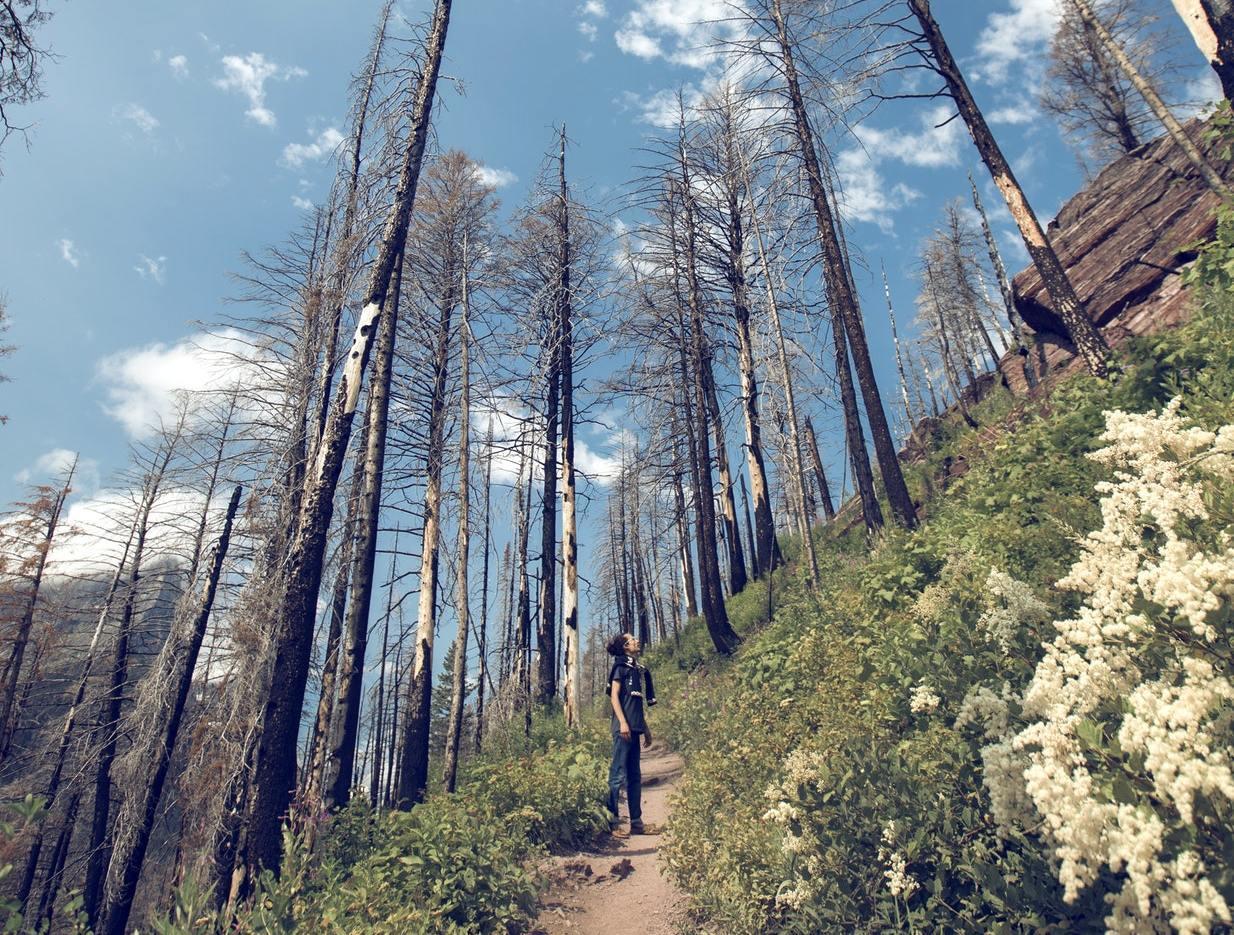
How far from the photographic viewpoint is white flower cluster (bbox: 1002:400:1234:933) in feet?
5.15

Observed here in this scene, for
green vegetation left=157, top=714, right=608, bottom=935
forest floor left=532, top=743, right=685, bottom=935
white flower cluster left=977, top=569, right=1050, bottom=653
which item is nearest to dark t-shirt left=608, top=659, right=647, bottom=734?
green vegetation left=157, top=714, right=608, bottom=935

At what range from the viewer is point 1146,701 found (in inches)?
68.9

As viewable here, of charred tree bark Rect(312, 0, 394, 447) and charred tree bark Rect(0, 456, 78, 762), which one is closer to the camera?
charred tree bark Rect(312, 0, 394, 447)

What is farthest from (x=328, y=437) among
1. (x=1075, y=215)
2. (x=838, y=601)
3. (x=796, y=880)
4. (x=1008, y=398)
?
(x=1075, y=215)

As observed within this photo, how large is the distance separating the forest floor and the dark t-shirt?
1.19 meters

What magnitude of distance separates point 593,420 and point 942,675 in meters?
11.3

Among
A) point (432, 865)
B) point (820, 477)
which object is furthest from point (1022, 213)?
Answer: point (820, 477)

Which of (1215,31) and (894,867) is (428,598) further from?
(1215,31)

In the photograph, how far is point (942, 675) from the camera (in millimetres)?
3672

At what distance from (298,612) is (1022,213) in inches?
419

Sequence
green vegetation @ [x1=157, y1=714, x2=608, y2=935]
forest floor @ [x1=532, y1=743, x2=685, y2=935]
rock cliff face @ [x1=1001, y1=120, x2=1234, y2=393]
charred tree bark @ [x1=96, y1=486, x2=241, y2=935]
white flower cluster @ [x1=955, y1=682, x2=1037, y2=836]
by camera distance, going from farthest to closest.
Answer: rock cliff face @ [x1=1001, y1=120, x2=1234, y2=393] → charred tree bark @ [x1=96, y1=486, x2=241, y2=935] → forest floor @ [x1=532, y1=743, x2=685, y2=935] → green vegetation @ [x1=157, y1=714, x2=608, y2=935] → white flower cluster @ [x1=955, y1=682, x2=1037, y2=836]

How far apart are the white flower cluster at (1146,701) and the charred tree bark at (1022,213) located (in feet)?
22.8

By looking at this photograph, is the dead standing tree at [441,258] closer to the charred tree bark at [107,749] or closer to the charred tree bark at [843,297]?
the charred tree bark at [843,297]

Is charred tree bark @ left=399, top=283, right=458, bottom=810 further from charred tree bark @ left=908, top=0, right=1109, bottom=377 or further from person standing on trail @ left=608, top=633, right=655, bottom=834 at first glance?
charred tree bark @ left=908, top=0, right=1109, bottom=377
